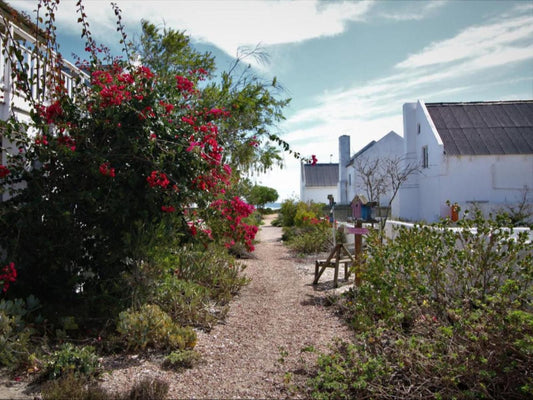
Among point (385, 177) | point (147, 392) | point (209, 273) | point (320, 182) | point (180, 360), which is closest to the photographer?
point (147, 392)

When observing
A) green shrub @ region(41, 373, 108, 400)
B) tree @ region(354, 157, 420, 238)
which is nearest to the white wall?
tree @ region(354, 157, 420, 238)

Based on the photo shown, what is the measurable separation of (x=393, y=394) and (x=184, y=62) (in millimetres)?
8770

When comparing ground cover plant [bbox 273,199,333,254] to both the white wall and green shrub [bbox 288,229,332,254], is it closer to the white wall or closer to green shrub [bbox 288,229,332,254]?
green shrub [bbox 288,229,332,254]

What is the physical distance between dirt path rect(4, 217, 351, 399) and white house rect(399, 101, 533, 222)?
11.4 metres

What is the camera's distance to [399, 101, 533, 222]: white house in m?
17.4

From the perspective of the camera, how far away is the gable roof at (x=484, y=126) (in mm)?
17656

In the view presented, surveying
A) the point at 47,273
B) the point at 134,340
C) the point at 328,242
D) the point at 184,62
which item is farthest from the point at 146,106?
the point at 328,242

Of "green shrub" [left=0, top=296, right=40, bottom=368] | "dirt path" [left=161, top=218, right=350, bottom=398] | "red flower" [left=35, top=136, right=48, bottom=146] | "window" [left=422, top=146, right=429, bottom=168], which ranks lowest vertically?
"dirt path" [left=161, top=218, right=350, bottom=398]

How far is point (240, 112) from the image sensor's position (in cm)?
1000

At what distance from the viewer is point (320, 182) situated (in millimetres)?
40156

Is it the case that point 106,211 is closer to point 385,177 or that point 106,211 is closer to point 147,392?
point 147,392

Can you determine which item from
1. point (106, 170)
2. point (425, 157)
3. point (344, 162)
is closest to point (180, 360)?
point (106, 170)

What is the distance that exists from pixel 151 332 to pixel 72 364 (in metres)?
1.00

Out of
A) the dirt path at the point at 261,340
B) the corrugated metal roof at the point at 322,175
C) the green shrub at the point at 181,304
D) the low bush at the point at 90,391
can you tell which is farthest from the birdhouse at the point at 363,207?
the corrugated metal roof at the point at 322,175
